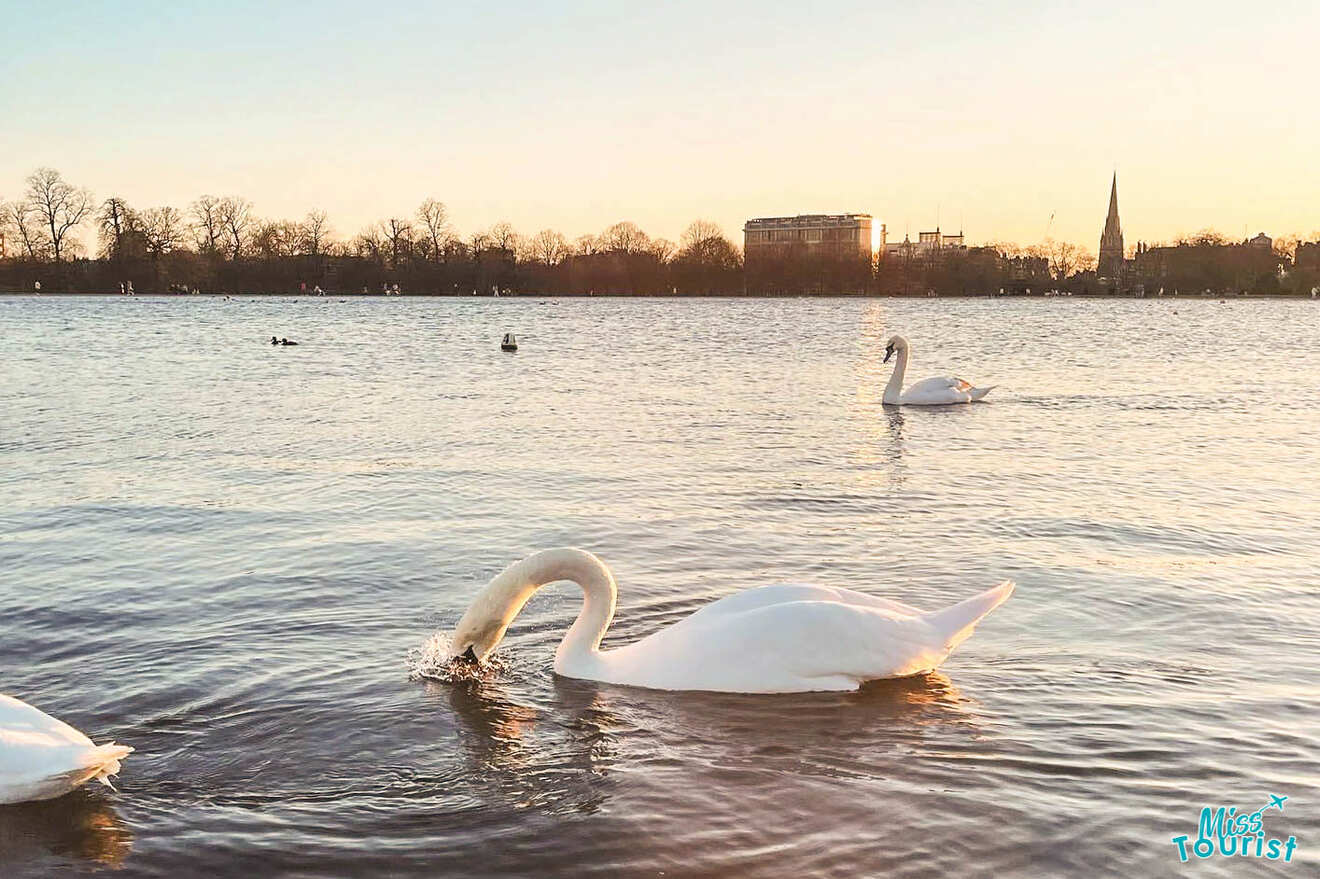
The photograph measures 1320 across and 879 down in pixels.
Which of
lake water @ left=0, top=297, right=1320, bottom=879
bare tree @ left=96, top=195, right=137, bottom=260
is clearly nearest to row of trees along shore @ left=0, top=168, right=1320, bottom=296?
bare tree @ left=96, top=195, right=137, bottom=260

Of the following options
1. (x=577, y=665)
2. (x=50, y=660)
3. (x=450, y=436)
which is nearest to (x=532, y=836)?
(x=577, y=665)

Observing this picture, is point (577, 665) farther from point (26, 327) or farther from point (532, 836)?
point (26, 327)

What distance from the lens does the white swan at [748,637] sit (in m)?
5.68

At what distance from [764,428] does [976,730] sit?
1093 centimetres

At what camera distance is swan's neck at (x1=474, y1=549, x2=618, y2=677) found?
5781 mm

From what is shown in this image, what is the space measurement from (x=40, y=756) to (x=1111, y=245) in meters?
197

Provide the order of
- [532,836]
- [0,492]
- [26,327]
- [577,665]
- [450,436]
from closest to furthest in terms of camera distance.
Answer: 1. [532,836]
2. [577,665]
3. [0,492]
4. [450,436]
5. [26,327]

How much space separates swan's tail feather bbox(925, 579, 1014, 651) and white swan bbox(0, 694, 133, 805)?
3.40 metres

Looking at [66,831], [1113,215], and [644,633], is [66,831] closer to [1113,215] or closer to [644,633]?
[644,633]

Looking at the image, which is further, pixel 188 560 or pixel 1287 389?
pixel 1287 389

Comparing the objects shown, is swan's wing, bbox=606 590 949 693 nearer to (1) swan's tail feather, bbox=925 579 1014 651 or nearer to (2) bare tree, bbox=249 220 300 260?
(1) swan's tail feather, bbox=925 579 1014 651

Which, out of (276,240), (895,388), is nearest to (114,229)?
(276,240)

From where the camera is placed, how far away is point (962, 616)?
19.5ft

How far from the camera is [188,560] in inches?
331
